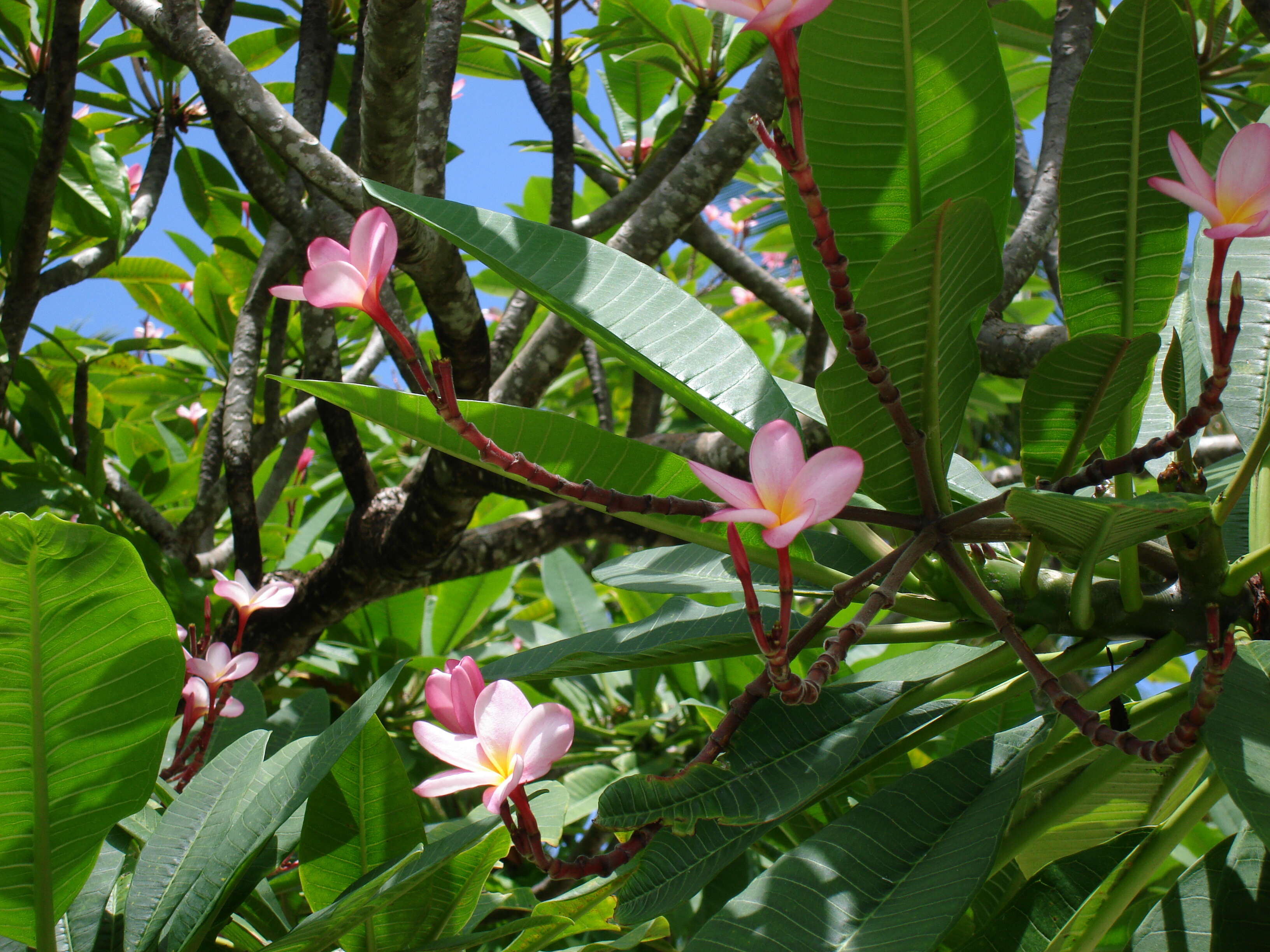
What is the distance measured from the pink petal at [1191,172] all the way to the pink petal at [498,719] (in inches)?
17.7

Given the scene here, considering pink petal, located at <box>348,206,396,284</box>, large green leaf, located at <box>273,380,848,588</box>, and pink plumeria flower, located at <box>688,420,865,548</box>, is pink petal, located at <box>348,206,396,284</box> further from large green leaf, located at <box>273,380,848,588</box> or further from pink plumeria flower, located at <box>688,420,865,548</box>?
pink plumeria flower, located at <box>688,420,865,548</box>

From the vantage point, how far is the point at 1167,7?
557mm

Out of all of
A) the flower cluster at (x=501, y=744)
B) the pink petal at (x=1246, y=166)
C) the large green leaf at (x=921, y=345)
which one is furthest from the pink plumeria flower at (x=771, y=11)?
the flower cluster at (x=501, y=744)

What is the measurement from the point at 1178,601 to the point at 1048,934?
246 millimetres

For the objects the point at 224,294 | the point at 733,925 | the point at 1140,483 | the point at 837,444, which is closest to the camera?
the point at 733,925

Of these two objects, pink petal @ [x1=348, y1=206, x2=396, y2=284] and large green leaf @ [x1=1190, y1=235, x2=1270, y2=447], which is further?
large green leaf @ [x1=1190, y1=235, x2=1270, y2=447]

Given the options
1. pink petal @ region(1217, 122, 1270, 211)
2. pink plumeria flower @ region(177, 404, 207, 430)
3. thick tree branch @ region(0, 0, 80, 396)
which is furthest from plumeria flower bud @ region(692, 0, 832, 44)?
pink plumeria flower @ region(177, 404, 207, 430)

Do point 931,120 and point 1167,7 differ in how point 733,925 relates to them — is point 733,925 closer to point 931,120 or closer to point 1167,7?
point 931,120

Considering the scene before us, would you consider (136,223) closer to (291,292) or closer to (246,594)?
(246,594)

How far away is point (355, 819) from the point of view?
69 cm

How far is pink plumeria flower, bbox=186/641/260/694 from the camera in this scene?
3.06ft

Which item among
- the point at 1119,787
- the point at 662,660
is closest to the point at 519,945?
the point at 662,660

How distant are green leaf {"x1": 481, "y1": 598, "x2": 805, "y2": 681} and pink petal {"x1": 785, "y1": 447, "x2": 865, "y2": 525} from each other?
0.77 ft

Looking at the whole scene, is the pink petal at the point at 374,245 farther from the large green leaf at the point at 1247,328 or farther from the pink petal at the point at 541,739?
the large green leaf at the point at 1247,328
